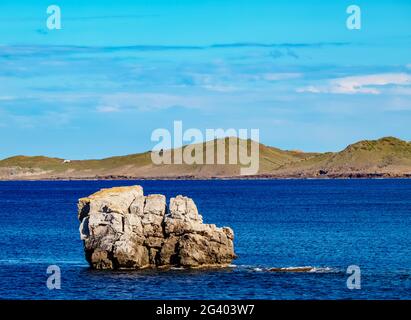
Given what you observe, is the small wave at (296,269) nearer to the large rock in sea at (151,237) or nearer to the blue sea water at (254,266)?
the blue sea water at (254,266)

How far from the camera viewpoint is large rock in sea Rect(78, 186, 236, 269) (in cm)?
5006

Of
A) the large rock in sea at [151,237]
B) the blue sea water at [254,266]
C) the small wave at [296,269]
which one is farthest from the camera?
the small wave at [296,269]

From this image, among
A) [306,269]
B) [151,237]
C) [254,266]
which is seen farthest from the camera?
[254,266]

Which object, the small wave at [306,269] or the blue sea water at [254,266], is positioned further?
the small wave at [306,269]

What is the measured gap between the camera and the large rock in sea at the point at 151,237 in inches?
1971

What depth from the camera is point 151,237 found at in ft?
168

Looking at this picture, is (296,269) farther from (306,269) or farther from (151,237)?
(151,237)

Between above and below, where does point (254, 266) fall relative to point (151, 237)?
below

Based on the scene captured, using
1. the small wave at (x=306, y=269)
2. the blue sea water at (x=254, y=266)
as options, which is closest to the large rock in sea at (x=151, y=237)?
the blue sea water at (x=254, y=266)

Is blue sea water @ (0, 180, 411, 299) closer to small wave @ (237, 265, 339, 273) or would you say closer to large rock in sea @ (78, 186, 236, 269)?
small wave @ (237, 265, 339, 273)

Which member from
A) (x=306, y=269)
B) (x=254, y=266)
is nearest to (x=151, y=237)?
(x=254, y=266)

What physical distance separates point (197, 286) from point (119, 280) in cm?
468
